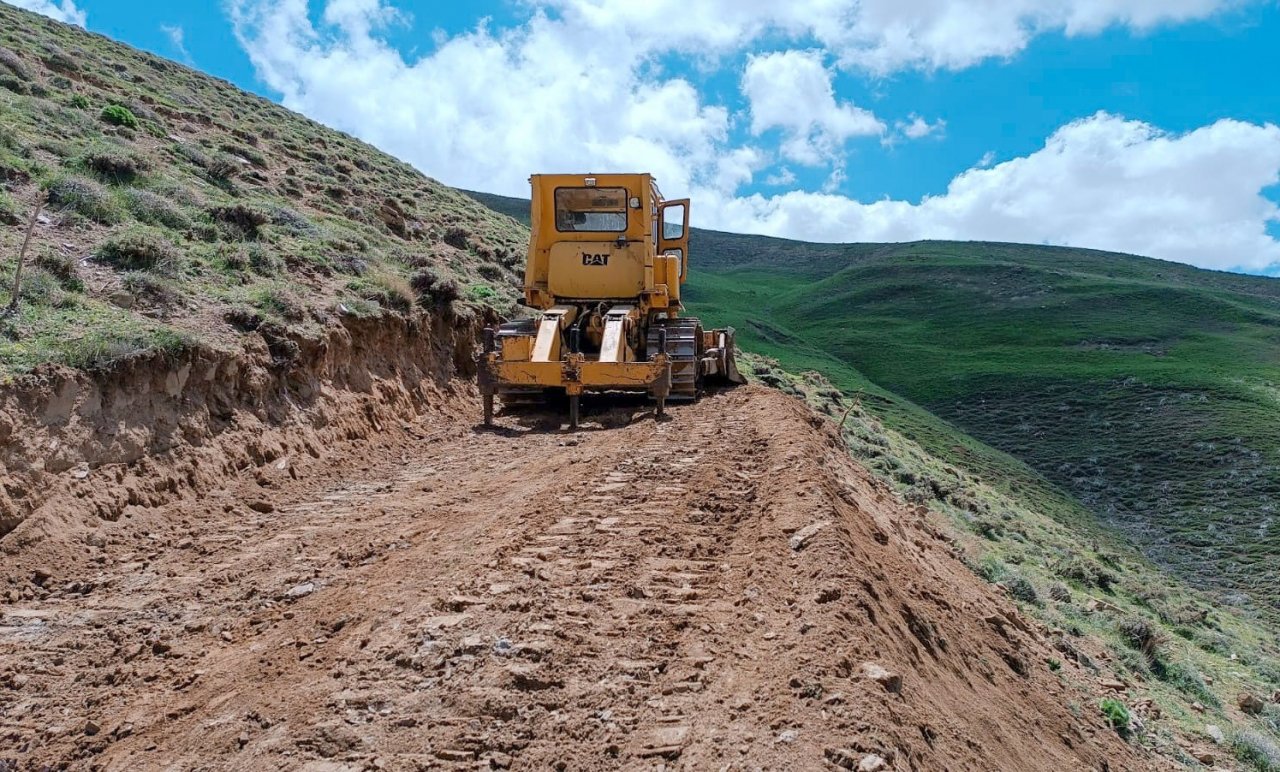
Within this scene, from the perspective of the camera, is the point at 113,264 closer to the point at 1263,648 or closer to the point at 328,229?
the point at 328,229

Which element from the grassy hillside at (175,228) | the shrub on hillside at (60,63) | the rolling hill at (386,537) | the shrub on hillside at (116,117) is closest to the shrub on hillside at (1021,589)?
the rolling hill at (386,537)

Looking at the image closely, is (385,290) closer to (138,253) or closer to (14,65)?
(138,253)

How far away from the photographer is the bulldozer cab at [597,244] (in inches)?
518

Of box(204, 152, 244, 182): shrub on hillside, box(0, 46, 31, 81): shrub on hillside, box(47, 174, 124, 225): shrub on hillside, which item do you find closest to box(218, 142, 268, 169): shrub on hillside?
box(204, 152, 244, 182): shrub on hillside

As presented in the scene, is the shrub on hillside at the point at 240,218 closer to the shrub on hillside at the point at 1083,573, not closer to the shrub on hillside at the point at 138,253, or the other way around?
the shrub on hillside at the point at 138,253

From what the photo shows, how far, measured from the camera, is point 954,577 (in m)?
8.54

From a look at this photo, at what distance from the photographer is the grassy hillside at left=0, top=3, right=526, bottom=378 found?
8.62m

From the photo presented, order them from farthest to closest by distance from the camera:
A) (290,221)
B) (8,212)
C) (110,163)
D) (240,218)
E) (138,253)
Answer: (290,221), (240,218), (110,163), (138,253), (8,212)

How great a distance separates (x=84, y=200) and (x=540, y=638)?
977cm

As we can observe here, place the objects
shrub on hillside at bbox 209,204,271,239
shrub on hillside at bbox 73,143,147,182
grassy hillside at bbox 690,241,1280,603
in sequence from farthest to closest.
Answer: grassy hillside at bbox 690,241,1280,603 → shrub on hillside at bbox 209,204,271,239 → shrub on hillside at bbox 73,143,147,182

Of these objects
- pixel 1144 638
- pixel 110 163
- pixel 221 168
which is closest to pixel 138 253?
pixel 110 163

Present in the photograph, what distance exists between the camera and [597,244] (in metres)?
13.4

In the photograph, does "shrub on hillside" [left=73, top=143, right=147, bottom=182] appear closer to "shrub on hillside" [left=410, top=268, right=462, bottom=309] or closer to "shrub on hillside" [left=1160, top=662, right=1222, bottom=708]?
"shrub on hillside" [left=410, top=268, right=462, bottom=309]

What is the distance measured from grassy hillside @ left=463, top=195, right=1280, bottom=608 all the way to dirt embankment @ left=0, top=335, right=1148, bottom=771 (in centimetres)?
1998
